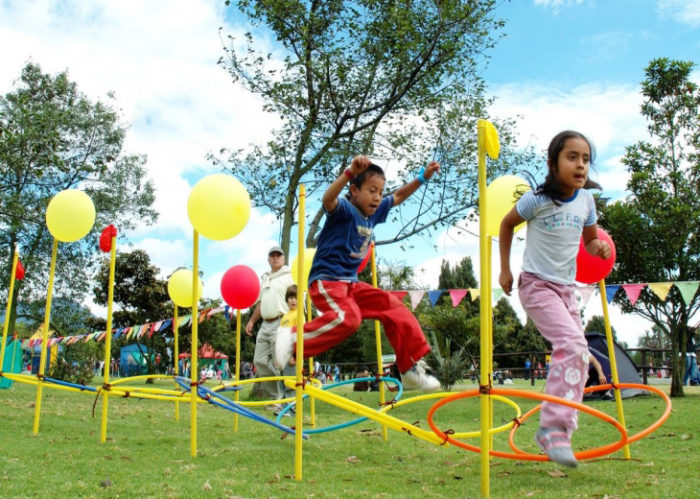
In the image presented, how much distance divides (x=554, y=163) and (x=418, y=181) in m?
1.02

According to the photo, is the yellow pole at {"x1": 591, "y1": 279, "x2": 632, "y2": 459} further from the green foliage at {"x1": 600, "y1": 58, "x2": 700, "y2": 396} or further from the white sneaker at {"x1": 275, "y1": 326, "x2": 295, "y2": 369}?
the green foliage at {"x1": 600, "y1": 58, "x2": 700, "y2": 396}

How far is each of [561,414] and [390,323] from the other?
1.27m

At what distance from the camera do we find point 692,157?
13781mm

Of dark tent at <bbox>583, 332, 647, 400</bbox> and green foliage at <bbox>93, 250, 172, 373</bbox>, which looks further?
green foliage at <bbox>93, 250, 172, 373</bbox>

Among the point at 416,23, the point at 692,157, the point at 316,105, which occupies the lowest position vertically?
the point at 692,157

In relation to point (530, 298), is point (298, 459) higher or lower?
lower

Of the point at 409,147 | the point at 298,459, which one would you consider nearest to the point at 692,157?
the point at 409,147

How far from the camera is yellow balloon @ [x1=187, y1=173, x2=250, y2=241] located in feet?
17.1

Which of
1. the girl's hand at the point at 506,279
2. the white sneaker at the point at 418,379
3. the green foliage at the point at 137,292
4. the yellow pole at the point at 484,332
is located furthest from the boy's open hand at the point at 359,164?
the green foliage at the point at 137,292

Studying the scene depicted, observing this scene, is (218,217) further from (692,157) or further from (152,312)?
(152,312)

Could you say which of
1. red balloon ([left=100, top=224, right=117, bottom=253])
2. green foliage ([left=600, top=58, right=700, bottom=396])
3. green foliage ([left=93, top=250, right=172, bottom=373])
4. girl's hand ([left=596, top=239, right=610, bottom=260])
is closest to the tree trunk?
green foliage ([left=600, top=58, right=700, bottom=396])

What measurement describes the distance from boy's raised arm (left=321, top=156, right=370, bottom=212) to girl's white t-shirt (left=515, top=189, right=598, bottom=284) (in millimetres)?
1053

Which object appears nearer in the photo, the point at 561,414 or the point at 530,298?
the point at 561,414

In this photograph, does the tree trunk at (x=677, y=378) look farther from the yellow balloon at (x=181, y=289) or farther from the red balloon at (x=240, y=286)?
the yellow balloon at (x=181, y=289)
